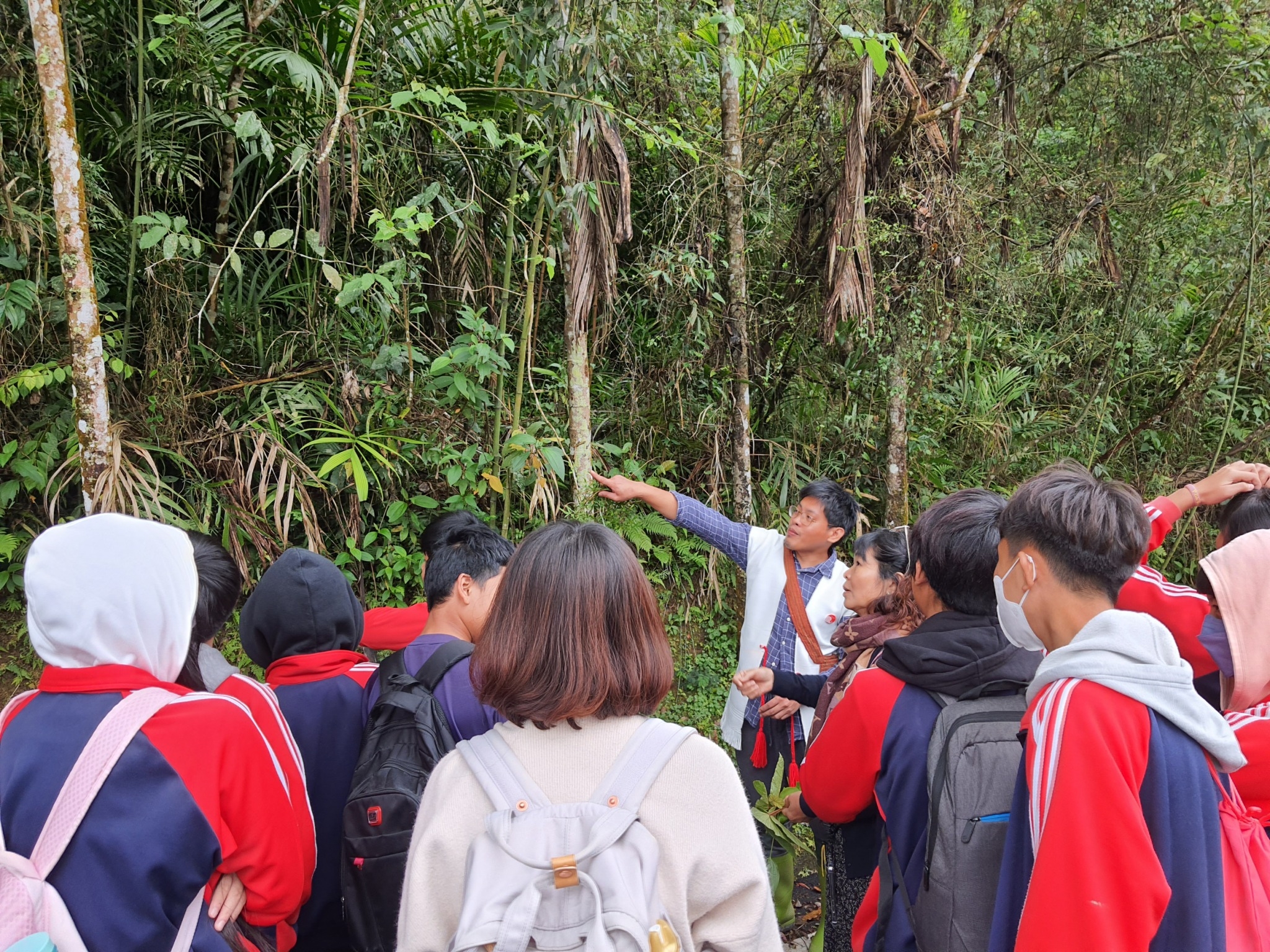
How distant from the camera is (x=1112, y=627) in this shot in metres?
1.57

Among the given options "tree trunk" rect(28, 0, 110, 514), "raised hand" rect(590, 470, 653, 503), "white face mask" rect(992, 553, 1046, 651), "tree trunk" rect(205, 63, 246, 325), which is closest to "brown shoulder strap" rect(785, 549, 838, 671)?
"raised hand" rect(590, 470, 653, 503)

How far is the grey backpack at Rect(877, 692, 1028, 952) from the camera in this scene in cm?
181

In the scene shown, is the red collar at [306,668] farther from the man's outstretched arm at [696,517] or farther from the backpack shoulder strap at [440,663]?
the man's outstretched arm at [696,517]

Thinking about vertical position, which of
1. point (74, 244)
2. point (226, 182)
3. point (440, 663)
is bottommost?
point (440, 663)

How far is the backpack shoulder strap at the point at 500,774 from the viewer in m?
1.40

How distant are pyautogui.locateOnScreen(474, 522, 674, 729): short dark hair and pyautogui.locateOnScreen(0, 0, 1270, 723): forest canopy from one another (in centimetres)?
252

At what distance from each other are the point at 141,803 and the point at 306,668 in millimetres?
716

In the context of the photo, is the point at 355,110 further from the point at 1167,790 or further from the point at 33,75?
the point at 1167,790

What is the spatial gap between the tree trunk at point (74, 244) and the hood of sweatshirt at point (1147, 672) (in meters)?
3.42

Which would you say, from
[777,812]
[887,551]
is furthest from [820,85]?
[777,812]

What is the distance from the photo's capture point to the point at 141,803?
1558mm

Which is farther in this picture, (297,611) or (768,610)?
(768,610)

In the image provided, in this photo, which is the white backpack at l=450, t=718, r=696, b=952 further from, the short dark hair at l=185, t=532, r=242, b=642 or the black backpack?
the short dark hair at l=185, t=532, r=242, b=642

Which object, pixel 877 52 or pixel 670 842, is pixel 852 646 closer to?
pixel 670 842
